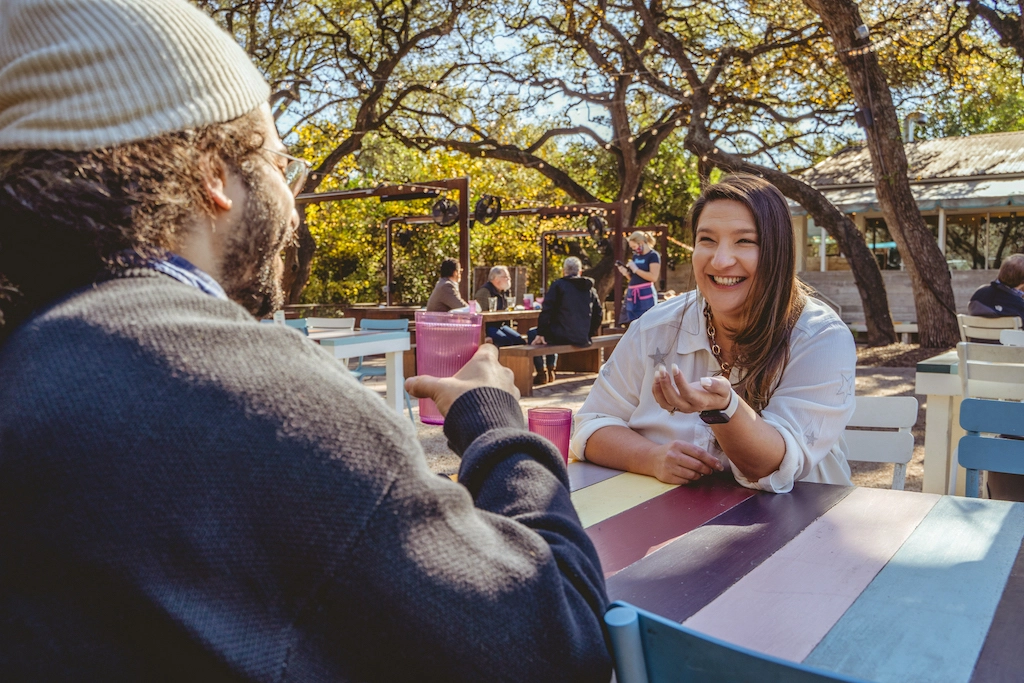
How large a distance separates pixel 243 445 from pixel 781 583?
873mm

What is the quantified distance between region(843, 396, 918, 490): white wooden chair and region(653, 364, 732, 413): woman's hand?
1.29m

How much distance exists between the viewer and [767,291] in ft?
6.75

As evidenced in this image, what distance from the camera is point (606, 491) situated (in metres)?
1.75

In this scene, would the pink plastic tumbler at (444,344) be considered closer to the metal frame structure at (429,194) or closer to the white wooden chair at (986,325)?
the white wooden chair at (986,325)

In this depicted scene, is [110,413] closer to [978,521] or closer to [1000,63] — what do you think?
[978,521]

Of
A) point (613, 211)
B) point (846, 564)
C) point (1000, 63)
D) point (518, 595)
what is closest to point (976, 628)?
point (846, 564)

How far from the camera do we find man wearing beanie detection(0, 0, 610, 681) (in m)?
0.64

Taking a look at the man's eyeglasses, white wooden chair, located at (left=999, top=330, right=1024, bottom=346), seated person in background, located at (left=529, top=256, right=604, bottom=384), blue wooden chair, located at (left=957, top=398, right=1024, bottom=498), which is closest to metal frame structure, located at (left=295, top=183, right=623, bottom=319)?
seated person in background, located at (left=529, top=256, right=604, bottom=384)

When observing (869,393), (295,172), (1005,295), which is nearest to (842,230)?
(1005,295)

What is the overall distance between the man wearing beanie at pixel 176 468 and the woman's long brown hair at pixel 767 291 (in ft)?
4.25

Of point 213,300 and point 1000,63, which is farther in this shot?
point 1000,63

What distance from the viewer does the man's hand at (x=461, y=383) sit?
1.01m

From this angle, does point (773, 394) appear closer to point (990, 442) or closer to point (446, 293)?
point (990, 442)

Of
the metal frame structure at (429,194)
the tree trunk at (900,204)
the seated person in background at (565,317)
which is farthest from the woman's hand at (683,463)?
the metal frame structure at (429,194)
